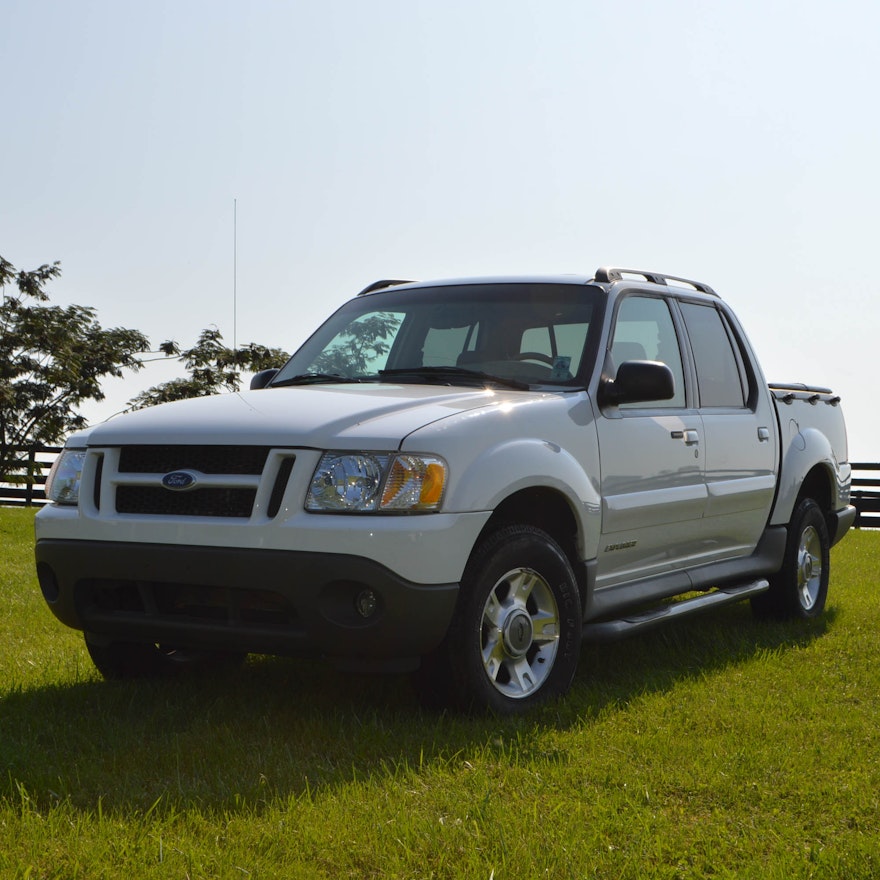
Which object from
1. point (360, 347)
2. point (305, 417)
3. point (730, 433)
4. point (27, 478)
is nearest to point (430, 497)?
point (305, 417)

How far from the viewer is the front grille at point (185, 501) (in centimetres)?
478

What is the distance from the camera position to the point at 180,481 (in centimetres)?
486

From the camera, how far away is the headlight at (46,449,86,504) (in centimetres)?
530

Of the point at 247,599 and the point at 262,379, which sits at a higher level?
the point at 262,379

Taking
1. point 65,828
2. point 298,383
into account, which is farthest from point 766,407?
point 65,828

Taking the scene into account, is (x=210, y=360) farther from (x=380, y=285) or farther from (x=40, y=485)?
(x=380, y=285)

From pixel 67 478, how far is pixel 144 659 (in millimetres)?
1083

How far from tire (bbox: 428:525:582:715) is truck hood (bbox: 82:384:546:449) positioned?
61 cm

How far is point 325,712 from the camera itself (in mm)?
5199

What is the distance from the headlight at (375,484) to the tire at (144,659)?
5.18 ft

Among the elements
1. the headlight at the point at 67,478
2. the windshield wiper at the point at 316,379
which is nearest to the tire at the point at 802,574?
the windshield wiper at the point at 316,379

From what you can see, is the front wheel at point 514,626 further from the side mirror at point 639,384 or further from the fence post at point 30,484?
the fence post at point 30,484

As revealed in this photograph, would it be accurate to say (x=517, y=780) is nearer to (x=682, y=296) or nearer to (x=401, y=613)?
(x=401, y=613)

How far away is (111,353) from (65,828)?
30516 millimetres
